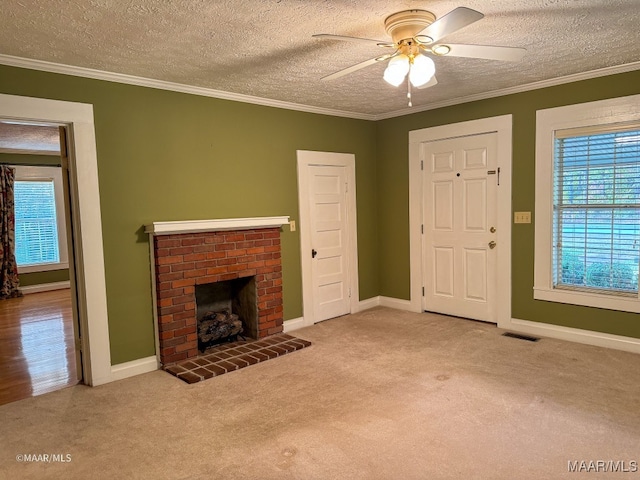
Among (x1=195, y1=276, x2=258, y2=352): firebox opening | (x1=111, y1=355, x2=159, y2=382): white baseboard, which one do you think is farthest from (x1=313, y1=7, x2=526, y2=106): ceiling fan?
(x1=111, y1=355, x2=159, y2=382): white baseboard

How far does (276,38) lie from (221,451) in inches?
98.1

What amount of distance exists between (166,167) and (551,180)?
3.52 metres

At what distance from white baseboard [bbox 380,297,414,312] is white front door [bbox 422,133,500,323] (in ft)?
0.79

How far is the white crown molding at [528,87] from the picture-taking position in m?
3.65

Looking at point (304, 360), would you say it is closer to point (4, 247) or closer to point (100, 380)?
point (100, 380)

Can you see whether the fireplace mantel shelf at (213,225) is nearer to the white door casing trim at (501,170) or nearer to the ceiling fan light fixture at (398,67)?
the white door casing trim at (501,170)

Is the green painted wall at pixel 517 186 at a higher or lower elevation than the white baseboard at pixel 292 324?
higher

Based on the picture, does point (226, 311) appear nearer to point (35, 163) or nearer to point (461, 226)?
point (461, 226)

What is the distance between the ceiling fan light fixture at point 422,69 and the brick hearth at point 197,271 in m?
2.32

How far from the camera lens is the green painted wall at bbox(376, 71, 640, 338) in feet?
12.6

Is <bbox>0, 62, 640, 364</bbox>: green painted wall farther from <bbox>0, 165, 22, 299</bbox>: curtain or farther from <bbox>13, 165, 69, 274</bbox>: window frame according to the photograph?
<bbox>0, 165, 22, 299</bbox>: curtain

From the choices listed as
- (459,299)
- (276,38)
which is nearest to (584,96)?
(459,299)

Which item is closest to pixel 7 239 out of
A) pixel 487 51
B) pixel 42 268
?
pixel 42 268

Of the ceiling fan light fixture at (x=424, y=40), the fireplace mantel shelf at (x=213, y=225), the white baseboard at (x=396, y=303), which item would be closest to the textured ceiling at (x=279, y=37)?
the ceiling fan light fixture at (x=424, y=40)
